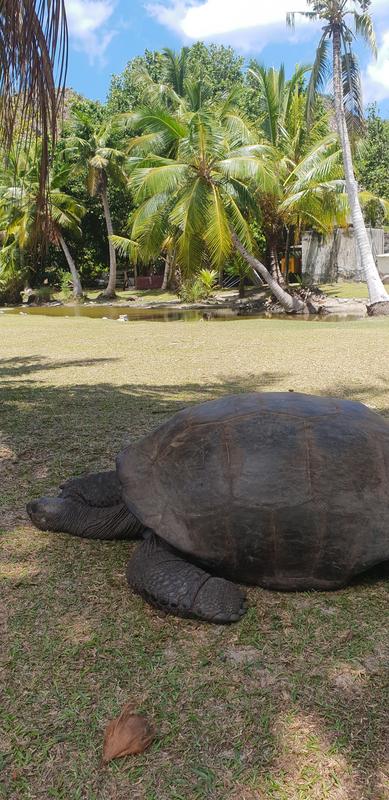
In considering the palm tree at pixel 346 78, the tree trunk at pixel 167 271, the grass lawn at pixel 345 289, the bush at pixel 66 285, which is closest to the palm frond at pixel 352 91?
the palm tree at pixel 346 78

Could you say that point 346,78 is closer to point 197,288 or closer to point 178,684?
point 197,288

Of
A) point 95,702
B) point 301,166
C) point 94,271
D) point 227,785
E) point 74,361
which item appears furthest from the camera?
point 94,271

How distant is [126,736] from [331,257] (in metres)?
26.2

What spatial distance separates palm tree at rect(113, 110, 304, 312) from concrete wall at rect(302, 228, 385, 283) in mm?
6185

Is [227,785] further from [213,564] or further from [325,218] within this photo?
[325,218]

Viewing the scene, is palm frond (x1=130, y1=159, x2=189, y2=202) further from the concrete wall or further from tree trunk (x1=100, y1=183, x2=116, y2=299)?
tree trunk (x1=100, y1=183, x2=116, y2=299)

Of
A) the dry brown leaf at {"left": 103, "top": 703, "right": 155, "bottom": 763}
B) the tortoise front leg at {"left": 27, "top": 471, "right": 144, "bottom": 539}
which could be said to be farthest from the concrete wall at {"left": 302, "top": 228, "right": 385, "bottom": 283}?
the dry brown leaf at {"left": 103, "top": 703, "right": 155, "bottom": 763}

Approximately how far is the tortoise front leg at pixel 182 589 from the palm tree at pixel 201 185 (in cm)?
1580

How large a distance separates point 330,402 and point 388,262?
2737 centimetres

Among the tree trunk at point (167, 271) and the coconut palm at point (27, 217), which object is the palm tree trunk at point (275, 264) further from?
the coconut palm at point (27, 217)

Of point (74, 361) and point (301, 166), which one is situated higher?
point (301, 166)

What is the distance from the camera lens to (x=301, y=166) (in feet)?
65.2

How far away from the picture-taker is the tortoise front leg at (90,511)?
2.98 meters

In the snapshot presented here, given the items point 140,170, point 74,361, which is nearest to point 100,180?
point 140,170
